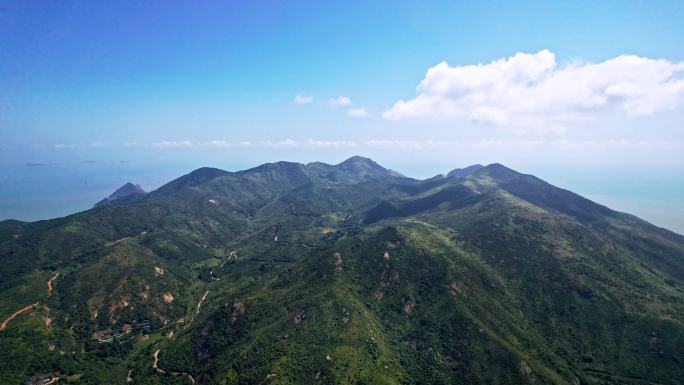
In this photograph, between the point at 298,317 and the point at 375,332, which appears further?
the point at 298,317

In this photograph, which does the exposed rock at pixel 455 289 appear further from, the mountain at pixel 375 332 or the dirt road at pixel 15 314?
the dirt road at pixel 15 314

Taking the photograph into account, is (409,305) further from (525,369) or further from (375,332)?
(525,369)

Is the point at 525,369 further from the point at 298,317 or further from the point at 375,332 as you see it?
the point at 298,317

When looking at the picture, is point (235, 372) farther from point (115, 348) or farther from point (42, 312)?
point (42, 312)

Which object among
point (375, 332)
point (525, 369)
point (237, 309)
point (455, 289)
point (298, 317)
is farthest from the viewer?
point (237, 309)

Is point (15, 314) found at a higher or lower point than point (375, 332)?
→ lower

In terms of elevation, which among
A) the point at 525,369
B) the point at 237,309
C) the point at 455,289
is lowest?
the point at 525,369

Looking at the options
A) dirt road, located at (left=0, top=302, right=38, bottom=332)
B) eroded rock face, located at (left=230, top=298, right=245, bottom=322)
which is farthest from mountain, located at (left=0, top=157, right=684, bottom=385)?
dirt road, located at (left=0, top=302, right=38, bottom=332)

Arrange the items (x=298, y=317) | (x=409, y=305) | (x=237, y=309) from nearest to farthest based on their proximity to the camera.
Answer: (x=298, y=317) < (x=409, y=305) < (x=237, y=309)

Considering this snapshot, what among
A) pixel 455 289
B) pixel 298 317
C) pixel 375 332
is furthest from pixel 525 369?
pixel 298 317

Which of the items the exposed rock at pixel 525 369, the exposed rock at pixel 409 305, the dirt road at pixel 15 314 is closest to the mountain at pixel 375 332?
the exposed rock at pixel 525 369

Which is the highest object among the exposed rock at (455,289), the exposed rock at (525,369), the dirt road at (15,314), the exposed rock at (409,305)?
the exposed rock at (455,289)

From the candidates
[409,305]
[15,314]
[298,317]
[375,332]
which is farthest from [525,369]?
[15,314]
